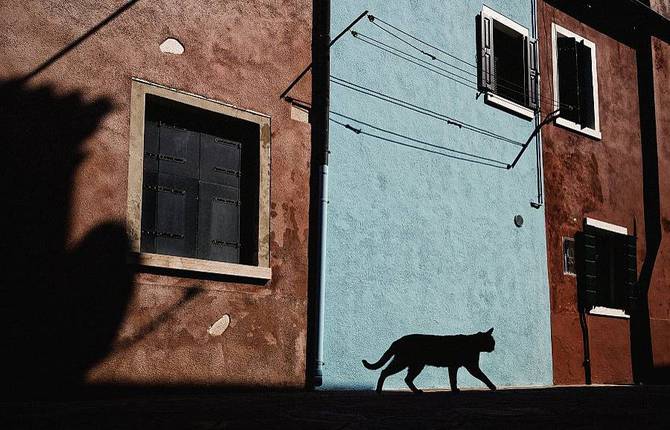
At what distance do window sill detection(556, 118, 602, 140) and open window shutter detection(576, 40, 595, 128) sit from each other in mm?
169

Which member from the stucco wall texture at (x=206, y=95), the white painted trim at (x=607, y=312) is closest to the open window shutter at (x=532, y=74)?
the white painted trim at (x=607, y=312)

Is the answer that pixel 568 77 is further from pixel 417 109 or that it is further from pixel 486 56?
pixel 417 109

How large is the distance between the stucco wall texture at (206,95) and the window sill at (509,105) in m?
3.23

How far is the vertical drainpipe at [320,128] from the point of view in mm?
8812

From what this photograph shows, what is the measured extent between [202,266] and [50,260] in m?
1.46

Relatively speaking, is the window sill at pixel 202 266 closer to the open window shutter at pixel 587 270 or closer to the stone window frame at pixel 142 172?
the stone window frame at pixel 142 172

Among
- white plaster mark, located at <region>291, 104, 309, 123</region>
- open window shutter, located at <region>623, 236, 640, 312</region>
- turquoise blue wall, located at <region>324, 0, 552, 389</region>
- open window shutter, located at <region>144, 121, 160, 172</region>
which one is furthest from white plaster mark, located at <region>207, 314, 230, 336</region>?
open window shutter, located at <region>623, 236, 640, 312</region>

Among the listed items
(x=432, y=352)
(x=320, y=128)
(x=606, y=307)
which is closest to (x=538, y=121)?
(x=606, y=307)

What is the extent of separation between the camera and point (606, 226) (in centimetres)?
1325

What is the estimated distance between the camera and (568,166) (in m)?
12.9

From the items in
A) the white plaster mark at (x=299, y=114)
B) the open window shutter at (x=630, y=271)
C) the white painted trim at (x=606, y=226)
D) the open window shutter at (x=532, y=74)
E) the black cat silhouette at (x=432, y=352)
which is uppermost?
the open window shutter at (x=532, y=74)

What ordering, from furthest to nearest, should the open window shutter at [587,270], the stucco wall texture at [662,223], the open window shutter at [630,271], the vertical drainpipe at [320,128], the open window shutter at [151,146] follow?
1. the stucco wall texture at [662,223]
2. the open window shutter at [630,271]
3. the open window shutter at [587,270]
4. the vertical drainpipe at [320,128]
5. the open window shutter at [151,146]

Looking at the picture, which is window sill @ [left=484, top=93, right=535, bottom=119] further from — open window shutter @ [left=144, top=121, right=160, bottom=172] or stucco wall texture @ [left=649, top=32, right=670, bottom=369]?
open window shutter @ [left=144, top=121, right=160, bottom=172]

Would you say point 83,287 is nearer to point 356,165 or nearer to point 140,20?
point 140,20
